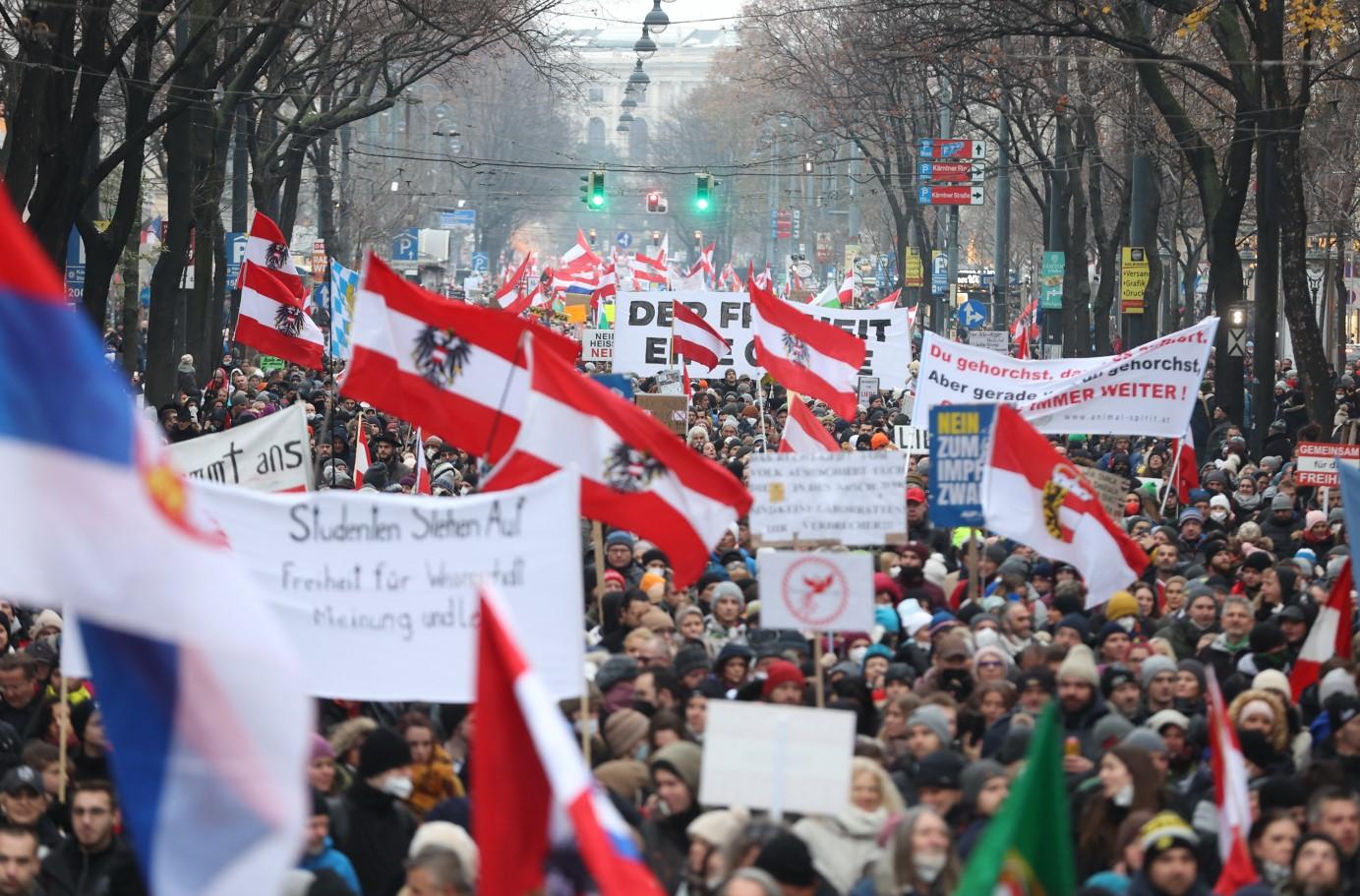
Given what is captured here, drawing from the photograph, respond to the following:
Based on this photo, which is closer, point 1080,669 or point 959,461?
point 1080,669

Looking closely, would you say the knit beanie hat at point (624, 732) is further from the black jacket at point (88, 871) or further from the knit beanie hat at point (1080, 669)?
the black jacket at point (88, 871)

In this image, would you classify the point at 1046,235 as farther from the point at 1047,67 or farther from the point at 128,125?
the point at 128,125

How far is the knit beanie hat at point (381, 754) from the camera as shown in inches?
321

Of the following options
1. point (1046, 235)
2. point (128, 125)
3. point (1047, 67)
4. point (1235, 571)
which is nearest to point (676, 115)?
point (1046, 235)

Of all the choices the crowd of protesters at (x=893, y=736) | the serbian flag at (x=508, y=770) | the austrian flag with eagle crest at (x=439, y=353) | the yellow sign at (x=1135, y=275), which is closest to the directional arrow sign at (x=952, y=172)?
the yellow sign at (x=1135, y=275)

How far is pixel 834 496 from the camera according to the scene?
12.1 metres

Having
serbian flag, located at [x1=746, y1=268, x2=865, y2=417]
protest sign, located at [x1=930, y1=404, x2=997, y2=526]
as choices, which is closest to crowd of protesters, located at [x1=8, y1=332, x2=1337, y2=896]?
protest sign, located at [x1=930, y1=404, x2=997, y2=526]

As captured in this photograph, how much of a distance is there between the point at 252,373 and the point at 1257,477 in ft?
66.3

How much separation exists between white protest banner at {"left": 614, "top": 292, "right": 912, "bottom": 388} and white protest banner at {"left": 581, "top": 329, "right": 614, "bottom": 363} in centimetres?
318

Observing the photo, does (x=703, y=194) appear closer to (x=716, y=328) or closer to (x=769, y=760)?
(x=716, y=328)

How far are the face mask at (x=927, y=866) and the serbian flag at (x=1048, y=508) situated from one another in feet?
19.3

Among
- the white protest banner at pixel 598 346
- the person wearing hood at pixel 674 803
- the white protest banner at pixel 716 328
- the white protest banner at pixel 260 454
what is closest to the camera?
the person wearing hood at pixel 674 803

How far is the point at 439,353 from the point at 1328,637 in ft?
15.1

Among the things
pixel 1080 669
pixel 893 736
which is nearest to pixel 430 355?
pixel 893 736
